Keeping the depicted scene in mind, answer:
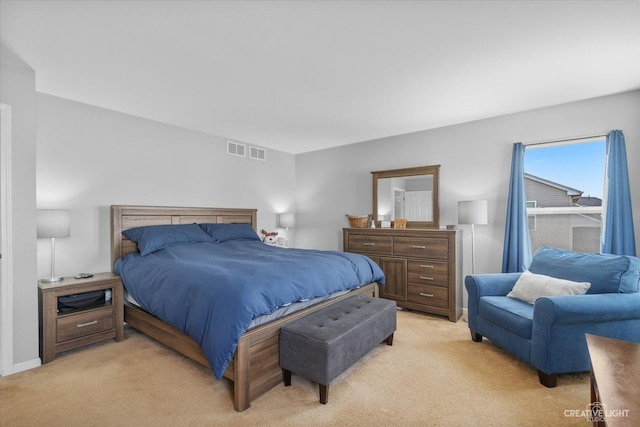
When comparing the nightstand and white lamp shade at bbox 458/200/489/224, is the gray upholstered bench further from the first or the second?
the nightstand

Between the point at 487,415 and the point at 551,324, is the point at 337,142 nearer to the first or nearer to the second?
the point at 551,324

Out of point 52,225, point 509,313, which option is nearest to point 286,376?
point 509,313

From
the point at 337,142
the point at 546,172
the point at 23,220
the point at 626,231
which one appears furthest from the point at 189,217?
the point at 626,231

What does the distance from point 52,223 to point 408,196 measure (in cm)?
432

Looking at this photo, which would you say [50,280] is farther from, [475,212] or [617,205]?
[617,205]

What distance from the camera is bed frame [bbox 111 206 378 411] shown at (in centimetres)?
198

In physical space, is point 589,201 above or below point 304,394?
above

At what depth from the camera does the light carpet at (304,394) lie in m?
1.89

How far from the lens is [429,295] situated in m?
3.89

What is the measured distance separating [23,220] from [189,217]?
1790 millimetres

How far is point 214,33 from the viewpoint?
6.88ft

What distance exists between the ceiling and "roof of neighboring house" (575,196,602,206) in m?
1.12

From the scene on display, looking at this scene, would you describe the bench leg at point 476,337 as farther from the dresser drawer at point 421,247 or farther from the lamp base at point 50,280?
the lamp base at point 50,280

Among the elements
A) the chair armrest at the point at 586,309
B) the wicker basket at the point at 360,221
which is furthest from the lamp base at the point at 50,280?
the chair armrest at the point at 586,309
